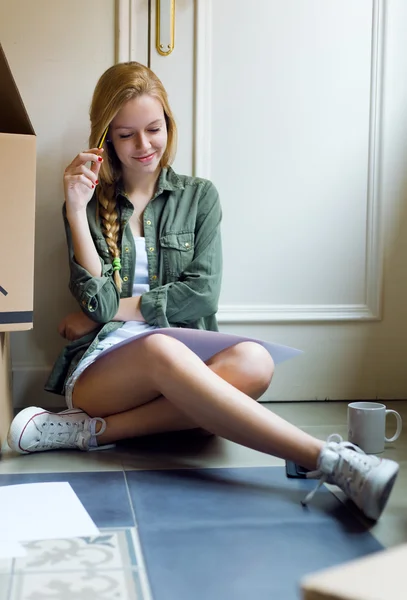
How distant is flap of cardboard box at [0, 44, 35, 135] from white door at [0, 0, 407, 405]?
0.39 meters

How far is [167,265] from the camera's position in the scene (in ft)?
5.85

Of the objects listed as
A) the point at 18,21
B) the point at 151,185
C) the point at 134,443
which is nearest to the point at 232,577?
the point at 134,443

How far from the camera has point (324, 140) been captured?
2.08m

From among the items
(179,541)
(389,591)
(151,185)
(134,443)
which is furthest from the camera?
(151,185)

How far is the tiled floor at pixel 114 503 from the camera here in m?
0.95

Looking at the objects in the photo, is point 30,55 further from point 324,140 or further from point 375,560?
point 375,560

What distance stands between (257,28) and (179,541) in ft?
4.75

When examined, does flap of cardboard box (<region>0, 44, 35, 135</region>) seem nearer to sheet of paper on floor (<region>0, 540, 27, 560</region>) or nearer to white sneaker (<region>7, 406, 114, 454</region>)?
white sneaker (<region>7, 406, 114, 454</region>)

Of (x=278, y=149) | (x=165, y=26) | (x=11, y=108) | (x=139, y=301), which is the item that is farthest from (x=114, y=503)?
(x=165, y=26)

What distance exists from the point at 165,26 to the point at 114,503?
1299mm

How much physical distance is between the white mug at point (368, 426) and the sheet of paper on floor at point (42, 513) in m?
→ 0.63

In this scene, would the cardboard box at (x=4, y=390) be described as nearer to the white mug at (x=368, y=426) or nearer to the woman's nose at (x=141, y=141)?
the woman's nose at (x=141, y=141)

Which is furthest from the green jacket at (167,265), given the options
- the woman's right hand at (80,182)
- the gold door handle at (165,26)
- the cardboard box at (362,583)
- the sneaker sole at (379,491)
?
the cardboard box at (362,583)

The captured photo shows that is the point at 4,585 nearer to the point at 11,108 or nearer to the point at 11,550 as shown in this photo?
the point at 11,550
